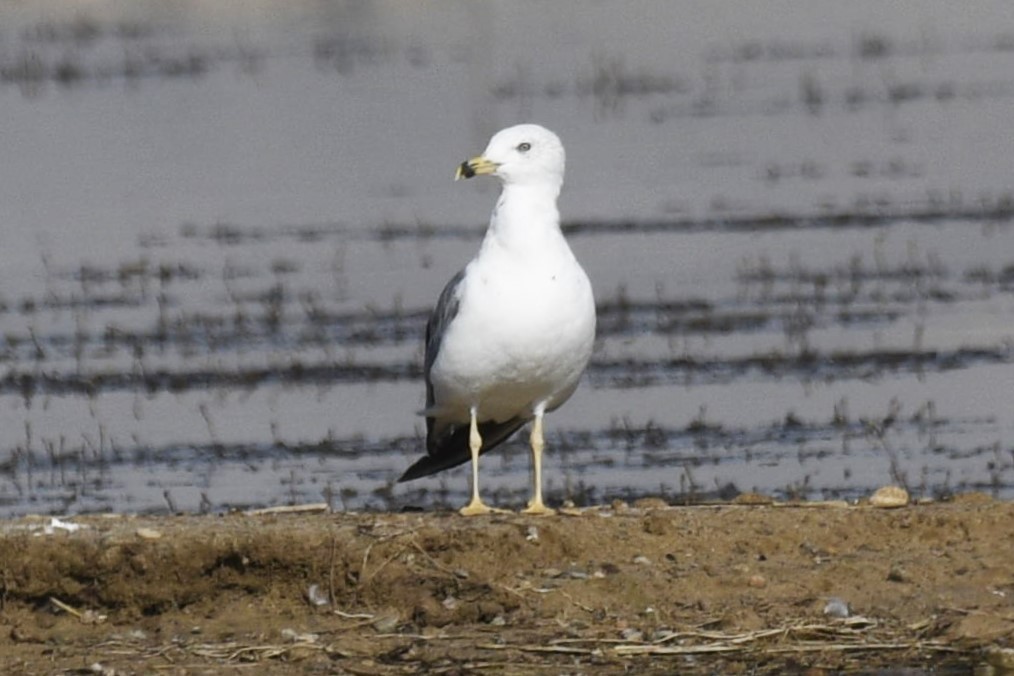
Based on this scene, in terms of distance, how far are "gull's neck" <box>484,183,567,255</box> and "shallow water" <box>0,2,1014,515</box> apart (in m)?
2.27

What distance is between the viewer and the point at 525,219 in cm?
1007

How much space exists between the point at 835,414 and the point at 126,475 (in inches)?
155

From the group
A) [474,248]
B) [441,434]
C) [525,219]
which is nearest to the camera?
[525,219]

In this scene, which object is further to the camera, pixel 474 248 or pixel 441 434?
pixel 474 248

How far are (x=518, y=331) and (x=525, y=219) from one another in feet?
1.66

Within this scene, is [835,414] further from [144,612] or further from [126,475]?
[144,612]

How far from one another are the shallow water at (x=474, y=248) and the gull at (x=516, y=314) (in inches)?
71.3

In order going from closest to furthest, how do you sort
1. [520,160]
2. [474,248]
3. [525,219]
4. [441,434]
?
[525,219], [520,160], [441,434], [474,248]

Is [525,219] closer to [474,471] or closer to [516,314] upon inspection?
[516,314]

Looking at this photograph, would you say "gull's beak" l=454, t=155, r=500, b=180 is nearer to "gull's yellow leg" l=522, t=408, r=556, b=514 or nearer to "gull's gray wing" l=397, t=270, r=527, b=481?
"gull's gray wing" l=397, t=270, r=527, b=481

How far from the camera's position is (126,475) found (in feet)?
43.0

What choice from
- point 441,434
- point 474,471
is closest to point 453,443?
point 441,434

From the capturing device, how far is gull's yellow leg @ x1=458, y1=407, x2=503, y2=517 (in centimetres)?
1009

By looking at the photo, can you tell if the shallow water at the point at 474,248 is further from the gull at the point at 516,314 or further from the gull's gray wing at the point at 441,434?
the gull at the point at 516,314
